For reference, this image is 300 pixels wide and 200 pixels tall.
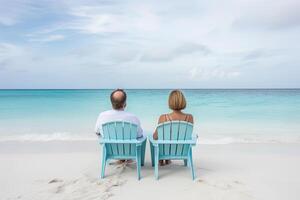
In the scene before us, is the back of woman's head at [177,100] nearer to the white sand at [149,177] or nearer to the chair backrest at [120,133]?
the chair backrest at [120,133]

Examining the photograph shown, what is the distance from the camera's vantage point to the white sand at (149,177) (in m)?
3.51

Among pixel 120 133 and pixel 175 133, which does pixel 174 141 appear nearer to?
pixel 175 133

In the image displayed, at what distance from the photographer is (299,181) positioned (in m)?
4.09

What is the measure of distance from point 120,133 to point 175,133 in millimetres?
662

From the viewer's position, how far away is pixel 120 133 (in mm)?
3904

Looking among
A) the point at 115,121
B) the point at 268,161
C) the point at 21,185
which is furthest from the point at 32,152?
the point at 268,161

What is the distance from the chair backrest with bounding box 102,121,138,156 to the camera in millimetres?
3877

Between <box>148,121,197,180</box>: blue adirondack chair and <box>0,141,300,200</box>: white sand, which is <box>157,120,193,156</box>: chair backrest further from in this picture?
<box>0,141,300,200</box>: white sand

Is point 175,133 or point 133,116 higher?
point 133,116

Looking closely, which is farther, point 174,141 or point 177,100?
point 177,100

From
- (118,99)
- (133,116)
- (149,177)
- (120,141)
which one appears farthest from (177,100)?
(149,177)

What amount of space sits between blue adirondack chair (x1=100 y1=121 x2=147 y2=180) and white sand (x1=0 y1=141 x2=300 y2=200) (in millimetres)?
292

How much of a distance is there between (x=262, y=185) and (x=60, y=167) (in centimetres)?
272

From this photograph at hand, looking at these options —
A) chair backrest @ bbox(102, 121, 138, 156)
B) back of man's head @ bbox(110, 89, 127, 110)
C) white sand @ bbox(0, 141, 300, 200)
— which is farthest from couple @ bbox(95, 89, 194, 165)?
white sand @ bbox(0, 141, 300, 200)
